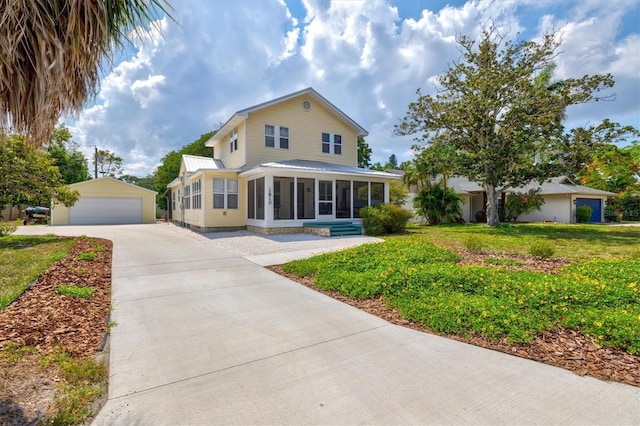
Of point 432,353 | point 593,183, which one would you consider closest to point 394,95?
point 432,353

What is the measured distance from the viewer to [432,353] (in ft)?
11.0

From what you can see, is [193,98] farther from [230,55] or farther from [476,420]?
[476,420]

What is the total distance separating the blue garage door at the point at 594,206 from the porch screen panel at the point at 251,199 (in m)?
25.5

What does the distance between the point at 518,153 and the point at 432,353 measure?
599 inches

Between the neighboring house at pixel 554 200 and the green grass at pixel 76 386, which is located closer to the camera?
the green grass at pixel 76 386

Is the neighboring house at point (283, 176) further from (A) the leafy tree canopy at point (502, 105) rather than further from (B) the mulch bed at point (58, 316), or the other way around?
(B) the mulch bed at point (58, 316)

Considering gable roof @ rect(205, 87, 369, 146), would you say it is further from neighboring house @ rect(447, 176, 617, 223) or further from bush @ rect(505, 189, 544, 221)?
bush @ rect(505, 189, 544, 221)

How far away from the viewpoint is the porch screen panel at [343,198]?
643 inches

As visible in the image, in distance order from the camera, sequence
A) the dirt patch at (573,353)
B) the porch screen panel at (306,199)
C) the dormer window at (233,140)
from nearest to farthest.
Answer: the dirt patch at (573,353), the porch screen panel at (306,199), the dormer window at (233,140)

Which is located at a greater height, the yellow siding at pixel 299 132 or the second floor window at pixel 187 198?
the yellow siding at pixel 299 132

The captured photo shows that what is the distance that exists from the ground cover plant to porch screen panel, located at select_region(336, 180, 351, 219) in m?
9.17

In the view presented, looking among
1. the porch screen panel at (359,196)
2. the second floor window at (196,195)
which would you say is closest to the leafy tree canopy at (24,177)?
the second floor window at (196,195)

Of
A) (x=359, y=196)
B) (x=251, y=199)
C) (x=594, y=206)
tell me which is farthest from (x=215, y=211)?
(x=594, y=206)

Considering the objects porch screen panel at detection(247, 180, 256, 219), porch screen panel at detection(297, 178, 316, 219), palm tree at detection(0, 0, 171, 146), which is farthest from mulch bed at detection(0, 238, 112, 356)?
porch screen panel at detection(297, 178, 316, 219)
